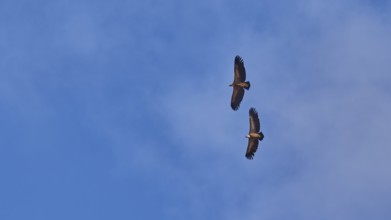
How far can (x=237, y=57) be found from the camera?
12862 cm

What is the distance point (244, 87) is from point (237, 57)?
3.27 metres

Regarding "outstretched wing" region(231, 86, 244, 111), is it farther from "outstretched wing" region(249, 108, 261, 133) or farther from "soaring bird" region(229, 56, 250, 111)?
"outstretched wing" region(249, 108, 261, 133)

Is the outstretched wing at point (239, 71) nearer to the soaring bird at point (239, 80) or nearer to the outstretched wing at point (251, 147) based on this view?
the soaring bird at point (239, 80)

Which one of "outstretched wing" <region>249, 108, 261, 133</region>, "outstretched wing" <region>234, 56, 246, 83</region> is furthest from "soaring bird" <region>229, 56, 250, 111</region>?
"outstretched wing" <region>249, 108, 261, 133</region>

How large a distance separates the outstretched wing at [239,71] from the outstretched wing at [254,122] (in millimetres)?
3502

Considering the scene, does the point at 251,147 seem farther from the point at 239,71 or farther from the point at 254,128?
the point at 239,71

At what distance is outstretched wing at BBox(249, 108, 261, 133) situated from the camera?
422 feet

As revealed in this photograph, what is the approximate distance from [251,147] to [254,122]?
9.52 feet

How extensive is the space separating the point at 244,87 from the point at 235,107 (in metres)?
2.92

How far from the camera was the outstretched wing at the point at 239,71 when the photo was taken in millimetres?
128875

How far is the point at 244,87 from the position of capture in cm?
12950

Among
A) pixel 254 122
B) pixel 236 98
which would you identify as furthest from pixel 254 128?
pixel 236 98

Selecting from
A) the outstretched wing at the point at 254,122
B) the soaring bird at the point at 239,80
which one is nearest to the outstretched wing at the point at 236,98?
the soaring bird at the point at 239,80

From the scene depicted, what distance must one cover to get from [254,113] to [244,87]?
9.70ft
